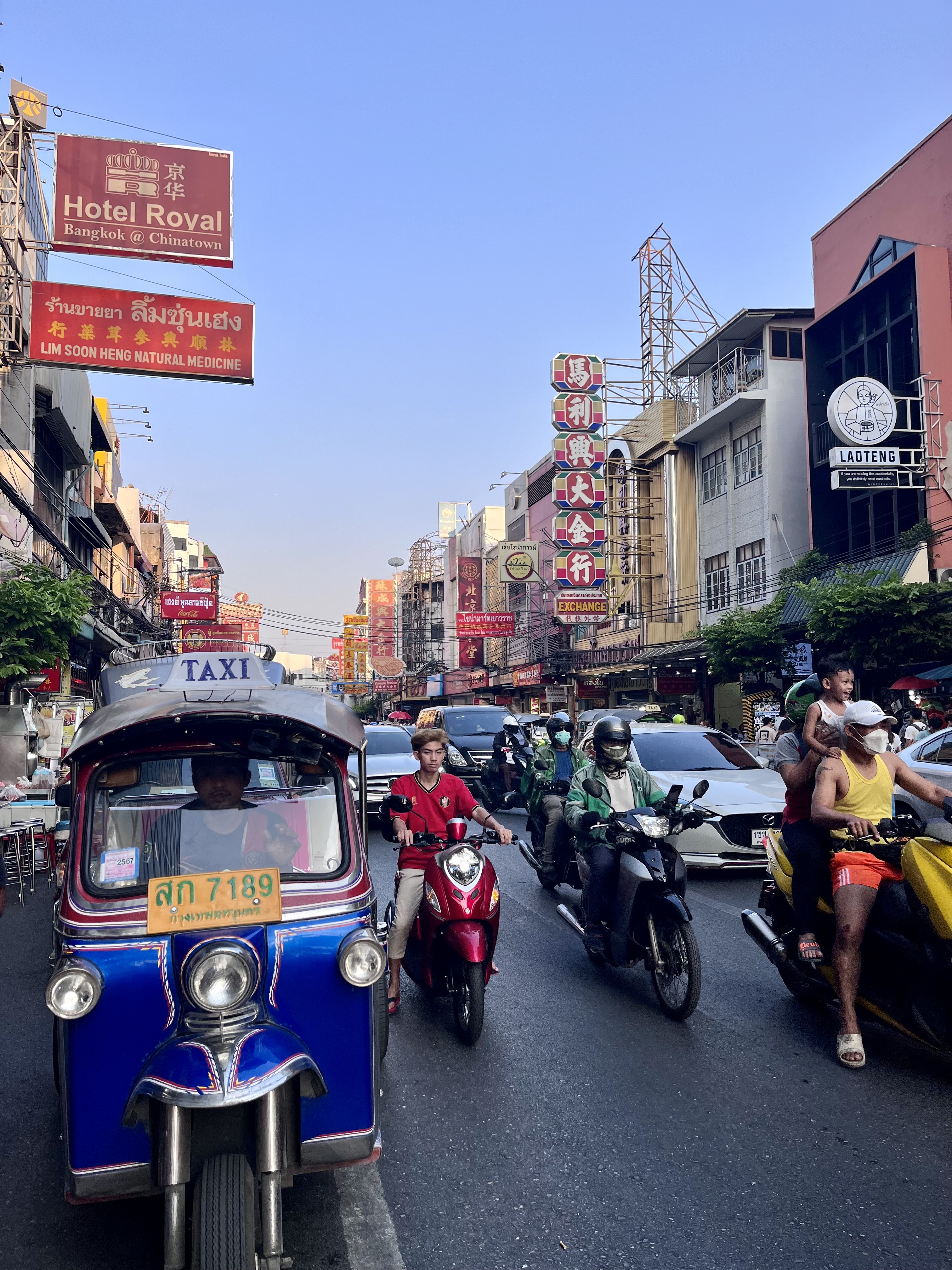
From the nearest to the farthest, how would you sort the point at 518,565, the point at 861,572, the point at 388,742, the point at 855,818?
1. the point at 855,818
2. the point at 388,742
3. the point at 861,572
4. the point at 518,565

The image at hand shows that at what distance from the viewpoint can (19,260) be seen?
20.8 metres

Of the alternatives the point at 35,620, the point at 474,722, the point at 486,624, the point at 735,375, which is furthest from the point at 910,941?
the point at 486,624

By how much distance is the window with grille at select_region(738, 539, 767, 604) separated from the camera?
30.8 m

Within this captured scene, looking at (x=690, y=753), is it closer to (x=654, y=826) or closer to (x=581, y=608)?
(x=654, y=826)

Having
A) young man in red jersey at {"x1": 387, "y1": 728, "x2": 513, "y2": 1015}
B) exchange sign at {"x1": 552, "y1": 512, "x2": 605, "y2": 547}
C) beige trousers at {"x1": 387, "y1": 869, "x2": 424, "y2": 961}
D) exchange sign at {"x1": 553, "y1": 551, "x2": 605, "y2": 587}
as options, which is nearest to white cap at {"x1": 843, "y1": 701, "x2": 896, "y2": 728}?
young man in red jersey at {"x1": 387, "y1": 728, "x2": 513, "y2": 1015}

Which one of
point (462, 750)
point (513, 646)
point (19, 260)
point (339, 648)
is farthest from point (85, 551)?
point (339, 648)

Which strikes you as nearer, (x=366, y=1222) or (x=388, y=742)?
(x=366, y=1222)

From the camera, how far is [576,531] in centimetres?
3509

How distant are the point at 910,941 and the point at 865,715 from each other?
112cm

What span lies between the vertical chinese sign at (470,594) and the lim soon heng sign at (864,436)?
44132mm

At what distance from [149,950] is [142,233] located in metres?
12.9

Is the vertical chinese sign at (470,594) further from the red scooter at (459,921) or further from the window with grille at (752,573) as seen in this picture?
the red scooter at (459,921)

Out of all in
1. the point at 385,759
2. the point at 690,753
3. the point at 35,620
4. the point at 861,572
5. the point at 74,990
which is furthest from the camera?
the point at 861,572

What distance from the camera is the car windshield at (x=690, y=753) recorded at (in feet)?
37.5
